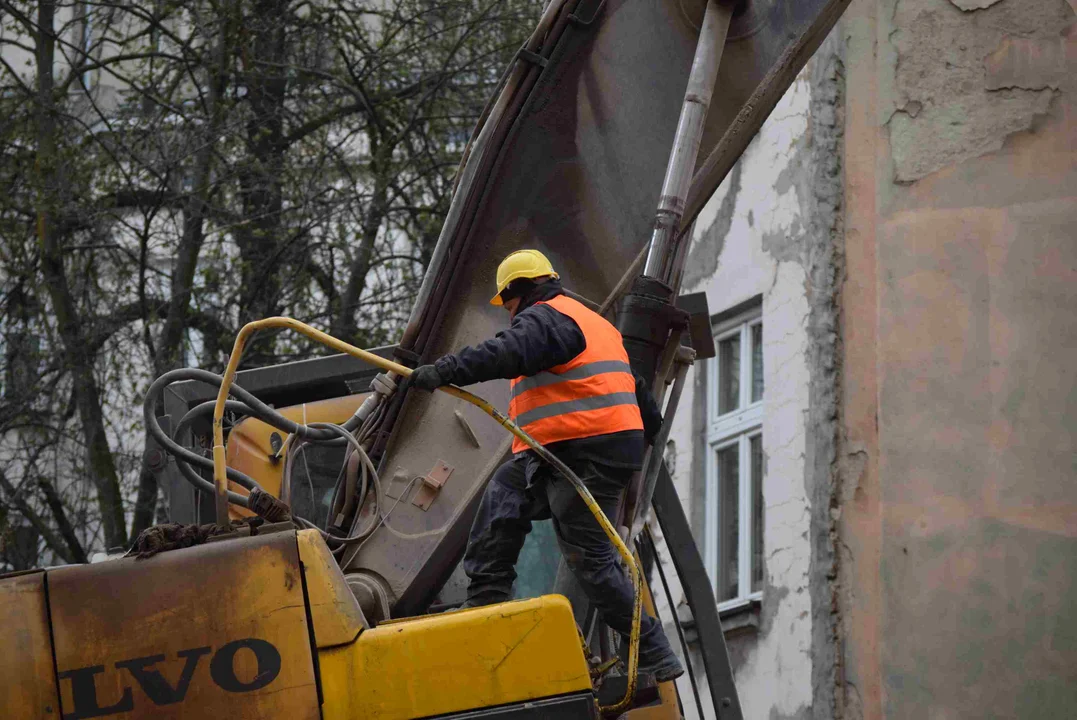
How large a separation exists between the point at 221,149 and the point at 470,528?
9217 mm

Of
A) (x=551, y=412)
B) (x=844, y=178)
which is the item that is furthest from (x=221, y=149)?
(x=551, y=412)

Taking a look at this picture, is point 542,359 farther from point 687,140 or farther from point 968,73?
point 968,73

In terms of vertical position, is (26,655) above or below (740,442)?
above

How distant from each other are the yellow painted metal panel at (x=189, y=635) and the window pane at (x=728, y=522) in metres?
6.46

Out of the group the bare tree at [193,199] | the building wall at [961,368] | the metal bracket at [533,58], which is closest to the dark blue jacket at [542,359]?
the metal bracket at [533,58]

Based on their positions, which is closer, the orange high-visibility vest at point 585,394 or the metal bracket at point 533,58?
the orange high-visibility vest at point 585,394

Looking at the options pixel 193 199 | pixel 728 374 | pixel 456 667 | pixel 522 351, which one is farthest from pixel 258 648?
pixel 193 199

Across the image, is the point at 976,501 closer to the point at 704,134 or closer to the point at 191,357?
the point at 704,134

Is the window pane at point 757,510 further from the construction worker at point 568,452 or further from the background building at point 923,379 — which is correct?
the construction worker at point 568,452

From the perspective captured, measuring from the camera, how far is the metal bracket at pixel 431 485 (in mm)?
5867

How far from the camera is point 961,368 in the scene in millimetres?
8672

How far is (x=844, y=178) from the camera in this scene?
9.57m

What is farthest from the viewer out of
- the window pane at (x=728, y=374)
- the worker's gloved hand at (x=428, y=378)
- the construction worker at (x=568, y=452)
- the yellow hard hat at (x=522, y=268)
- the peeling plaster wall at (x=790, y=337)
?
the window pane at (x=728, y=374)

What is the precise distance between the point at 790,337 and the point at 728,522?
6.22 feet
